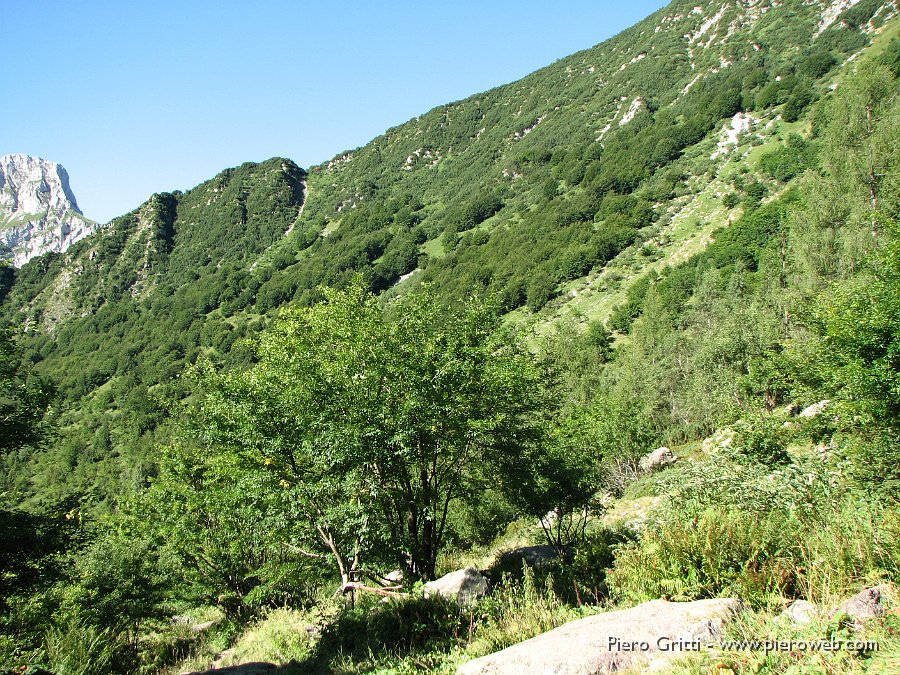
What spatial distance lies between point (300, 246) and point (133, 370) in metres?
66.3

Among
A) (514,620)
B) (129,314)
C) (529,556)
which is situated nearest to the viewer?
(514,620)

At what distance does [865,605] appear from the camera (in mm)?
4281

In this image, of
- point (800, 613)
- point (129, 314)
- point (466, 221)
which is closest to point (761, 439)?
point (800, 613)

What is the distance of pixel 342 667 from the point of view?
8734 mm

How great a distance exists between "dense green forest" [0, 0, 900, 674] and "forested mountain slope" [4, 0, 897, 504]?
1374mm

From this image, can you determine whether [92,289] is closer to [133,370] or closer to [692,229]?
[133,370]

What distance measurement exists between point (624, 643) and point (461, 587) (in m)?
5.58

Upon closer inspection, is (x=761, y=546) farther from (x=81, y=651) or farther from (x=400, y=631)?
(x=81, y=651)

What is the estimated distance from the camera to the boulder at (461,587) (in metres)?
9.57

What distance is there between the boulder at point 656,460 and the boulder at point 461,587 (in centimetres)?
2952

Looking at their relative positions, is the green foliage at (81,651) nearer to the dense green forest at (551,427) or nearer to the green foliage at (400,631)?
the dense green forest at (551,427)

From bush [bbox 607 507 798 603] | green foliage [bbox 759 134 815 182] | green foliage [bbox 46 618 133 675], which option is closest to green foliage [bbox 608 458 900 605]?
bush [bbox 607 507 798 603]

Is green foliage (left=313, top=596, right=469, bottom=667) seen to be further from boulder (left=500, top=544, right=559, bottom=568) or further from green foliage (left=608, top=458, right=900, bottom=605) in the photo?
boulder (left=500, top=544, right=559, bottom=568)

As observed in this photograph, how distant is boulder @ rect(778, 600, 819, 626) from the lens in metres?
4.40
